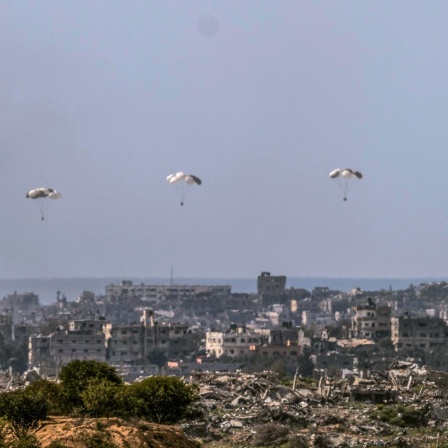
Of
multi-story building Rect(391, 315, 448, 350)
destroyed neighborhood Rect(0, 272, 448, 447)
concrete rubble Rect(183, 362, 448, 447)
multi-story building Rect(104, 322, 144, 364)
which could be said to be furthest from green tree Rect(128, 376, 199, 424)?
multi-story building Rect(104, 322, 144, 364)

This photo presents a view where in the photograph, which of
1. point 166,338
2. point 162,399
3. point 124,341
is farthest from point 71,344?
point 162,399

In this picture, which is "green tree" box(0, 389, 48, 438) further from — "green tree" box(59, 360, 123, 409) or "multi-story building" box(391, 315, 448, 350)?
"multi-story building" box(391, 315, 448, 350)

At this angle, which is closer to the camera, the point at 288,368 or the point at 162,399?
the point at 162,399

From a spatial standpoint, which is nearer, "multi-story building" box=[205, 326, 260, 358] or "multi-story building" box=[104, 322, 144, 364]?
"multi-story building" box=[205, 326, 260, 358]

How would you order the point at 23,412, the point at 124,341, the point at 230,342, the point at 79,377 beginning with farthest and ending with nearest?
1. the point at 124,341
2. the point at 230,342
3. the point at 79,377
4. the point at 23,412

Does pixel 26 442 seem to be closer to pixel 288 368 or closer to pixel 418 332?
pixel 288 368
